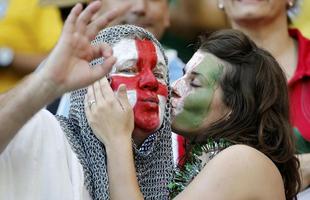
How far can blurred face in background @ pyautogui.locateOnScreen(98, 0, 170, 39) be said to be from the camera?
627 cm

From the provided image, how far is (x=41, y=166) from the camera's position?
4191mm

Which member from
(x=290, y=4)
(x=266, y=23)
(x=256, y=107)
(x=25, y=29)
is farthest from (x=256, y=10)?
(x=256, y=107)

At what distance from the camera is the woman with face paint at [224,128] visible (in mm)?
4332

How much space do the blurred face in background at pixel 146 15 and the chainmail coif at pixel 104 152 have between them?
4.92 feet

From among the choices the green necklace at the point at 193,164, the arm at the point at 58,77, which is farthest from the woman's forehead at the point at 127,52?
the arm at the point at 58,77

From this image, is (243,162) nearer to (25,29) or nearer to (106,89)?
(106,89)

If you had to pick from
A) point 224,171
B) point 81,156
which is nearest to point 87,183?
point 81,156

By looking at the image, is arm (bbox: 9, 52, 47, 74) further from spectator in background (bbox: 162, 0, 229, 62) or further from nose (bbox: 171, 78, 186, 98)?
nose (bbox: 171, 78, 186, 98)

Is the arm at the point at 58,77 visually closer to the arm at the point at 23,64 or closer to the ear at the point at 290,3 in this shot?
the arm at the point at 23,64

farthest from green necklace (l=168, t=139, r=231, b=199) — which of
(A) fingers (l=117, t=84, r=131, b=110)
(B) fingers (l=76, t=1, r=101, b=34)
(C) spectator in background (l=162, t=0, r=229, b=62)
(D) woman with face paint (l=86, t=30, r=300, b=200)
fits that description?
(C) spectator in background (l=162, t=0, r=229, b=62)

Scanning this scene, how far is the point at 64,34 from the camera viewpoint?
3.87 metres

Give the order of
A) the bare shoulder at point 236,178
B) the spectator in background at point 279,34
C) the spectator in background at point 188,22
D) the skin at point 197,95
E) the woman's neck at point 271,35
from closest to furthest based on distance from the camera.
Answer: the bare shoulder at point 236,178 → the skin at point 197,95 → the spectator in background at point 279,34 → the woman's neck at point 271,35 → the spectator in background at point 188,22

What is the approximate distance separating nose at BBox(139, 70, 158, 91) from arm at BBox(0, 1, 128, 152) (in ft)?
2.02

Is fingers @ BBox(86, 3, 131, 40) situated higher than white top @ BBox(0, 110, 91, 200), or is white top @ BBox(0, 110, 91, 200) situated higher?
fingers @ BBox(86, 3, 131, 40)
